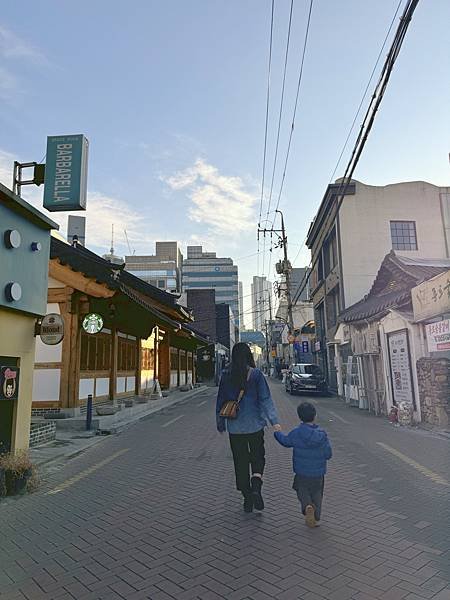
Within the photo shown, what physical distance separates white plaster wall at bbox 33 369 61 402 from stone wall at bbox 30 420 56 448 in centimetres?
247

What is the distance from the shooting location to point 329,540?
406 centimetres

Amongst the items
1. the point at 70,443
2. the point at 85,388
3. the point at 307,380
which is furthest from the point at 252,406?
the point at 307,380

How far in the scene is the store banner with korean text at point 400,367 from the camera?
12742 millimetres

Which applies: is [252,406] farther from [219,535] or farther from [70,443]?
[70,443]

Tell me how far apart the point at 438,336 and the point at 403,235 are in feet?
51.7

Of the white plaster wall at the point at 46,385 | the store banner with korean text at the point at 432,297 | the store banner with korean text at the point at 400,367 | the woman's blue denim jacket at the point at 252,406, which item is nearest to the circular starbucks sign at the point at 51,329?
the woman's blue denim jacket at the point at 252,406

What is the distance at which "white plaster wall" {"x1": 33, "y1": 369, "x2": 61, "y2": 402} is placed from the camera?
12094mm

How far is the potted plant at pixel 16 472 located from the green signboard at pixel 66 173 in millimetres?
5328

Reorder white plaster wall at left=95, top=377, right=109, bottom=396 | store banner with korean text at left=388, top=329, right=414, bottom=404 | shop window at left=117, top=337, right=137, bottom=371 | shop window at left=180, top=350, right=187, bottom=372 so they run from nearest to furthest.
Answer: store banner with korean text at left=388, top=329, right=414, bottom=404 → white plaster wall at left=95, top=377, right=109, bottom=396 → shop window at left=117, top=337, right=137, bottom=371 → shop window at left=180, top=350, right=187, bottom=372

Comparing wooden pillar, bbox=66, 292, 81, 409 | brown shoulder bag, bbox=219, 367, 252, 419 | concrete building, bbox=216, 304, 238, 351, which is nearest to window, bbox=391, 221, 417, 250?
wooden pillar, bbox=66, 292, 81, 409

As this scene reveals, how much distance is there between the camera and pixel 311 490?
4.37m

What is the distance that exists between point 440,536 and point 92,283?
10.1 m

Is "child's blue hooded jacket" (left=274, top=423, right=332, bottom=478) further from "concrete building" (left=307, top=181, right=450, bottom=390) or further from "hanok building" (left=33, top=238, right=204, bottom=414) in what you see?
"concrete building" (left=307, top=181, right=450, bottom=390)

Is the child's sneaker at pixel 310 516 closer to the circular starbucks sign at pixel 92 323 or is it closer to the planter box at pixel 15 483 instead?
the planter box at pixel 15 483
